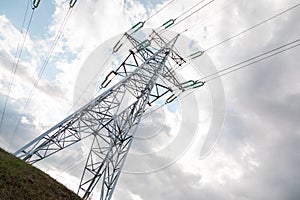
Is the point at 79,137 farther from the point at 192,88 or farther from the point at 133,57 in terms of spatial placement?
the point at 192,88

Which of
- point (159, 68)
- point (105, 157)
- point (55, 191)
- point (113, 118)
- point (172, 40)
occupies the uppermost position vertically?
point (172, 40)

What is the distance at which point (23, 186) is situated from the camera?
8594 millimetres

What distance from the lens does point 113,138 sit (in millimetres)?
15305

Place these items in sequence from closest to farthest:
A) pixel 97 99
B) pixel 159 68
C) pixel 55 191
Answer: pixel 55 191 → pixel 97 99 → pixel 159 68

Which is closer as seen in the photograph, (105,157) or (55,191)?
(55,191)

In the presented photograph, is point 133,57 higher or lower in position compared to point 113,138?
higher

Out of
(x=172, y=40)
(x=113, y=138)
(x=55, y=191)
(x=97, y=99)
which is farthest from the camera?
(x=172, y=40)

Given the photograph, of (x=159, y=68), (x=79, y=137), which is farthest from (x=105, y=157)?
(x=159, y=68)

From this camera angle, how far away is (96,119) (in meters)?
16.2

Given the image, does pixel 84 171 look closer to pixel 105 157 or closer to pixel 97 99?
pixel 105 157

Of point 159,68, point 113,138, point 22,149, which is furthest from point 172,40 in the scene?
point 22,149

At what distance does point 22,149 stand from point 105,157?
5224 mm

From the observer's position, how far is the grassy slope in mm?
7768

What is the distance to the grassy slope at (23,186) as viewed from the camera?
306 inches
